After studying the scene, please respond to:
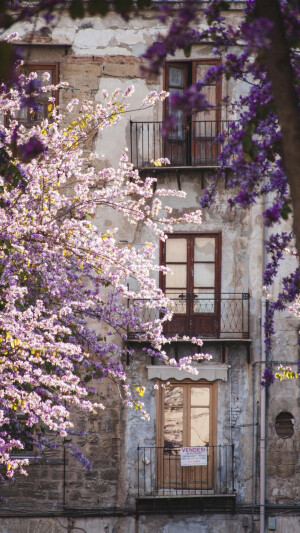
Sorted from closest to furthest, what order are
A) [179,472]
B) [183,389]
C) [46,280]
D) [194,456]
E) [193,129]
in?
[46,280] < [194,456] < [179,472] < [183,389] < [193,129]

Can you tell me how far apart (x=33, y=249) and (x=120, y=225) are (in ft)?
21.2

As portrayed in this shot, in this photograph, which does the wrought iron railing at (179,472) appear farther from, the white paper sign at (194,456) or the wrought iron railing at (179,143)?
the wrought iron railing at (179,143)

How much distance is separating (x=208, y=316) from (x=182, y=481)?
3130 millimetres

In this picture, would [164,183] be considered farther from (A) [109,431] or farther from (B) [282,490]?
(B) [282,490]

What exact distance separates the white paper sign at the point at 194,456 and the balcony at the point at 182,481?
1.5 inches

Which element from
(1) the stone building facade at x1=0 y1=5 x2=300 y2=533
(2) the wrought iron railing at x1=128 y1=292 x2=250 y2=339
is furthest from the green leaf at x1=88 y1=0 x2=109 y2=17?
(2) the wrought iron railing at x1=128 y1=292 x2=250 y2=339

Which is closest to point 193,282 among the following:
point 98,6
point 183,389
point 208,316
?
point 208,316

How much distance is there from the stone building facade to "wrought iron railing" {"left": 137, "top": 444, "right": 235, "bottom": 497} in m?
0.02

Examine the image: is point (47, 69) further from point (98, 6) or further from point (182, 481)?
point (98, 6)

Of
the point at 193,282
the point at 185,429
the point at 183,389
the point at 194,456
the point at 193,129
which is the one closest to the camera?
the point at 194,456

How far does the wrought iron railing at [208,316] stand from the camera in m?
19.7

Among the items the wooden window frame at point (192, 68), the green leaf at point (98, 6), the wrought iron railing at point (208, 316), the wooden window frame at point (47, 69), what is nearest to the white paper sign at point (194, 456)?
the wrought iron railing at point (208, 316)

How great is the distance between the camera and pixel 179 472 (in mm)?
19531

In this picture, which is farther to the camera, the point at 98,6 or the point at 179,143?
the point at 179,143
